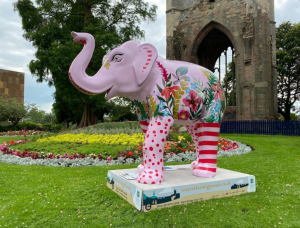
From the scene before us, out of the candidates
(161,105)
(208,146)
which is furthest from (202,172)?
(161,105)

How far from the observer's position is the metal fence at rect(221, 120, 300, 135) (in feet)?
51.1

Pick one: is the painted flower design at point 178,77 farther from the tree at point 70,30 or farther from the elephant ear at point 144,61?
the tree at point 70,30

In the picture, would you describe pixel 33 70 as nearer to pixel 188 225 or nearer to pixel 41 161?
pixel 41 161

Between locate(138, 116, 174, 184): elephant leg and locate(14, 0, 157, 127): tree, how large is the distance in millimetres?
13460

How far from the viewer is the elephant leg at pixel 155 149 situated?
3.07 meters

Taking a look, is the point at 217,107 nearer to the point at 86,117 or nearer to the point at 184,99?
the point at 184,99

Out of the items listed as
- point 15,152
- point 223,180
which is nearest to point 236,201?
point 223,180

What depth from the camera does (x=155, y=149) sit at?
3.09 meters

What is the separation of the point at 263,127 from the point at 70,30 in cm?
1560

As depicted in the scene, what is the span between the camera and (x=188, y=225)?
103 inches

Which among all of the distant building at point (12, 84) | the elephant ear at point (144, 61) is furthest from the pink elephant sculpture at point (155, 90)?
the distant building at point (12, 84)

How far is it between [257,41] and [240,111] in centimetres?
567

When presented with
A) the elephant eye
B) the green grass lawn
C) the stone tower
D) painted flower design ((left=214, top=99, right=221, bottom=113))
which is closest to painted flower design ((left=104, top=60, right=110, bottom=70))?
the elephant eye

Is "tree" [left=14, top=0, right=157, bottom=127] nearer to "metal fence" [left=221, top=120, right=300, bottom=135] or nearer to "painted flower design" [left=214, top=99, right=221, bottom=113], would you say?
"metal fence" [left=221, top=120, right=300, bottom=135]
